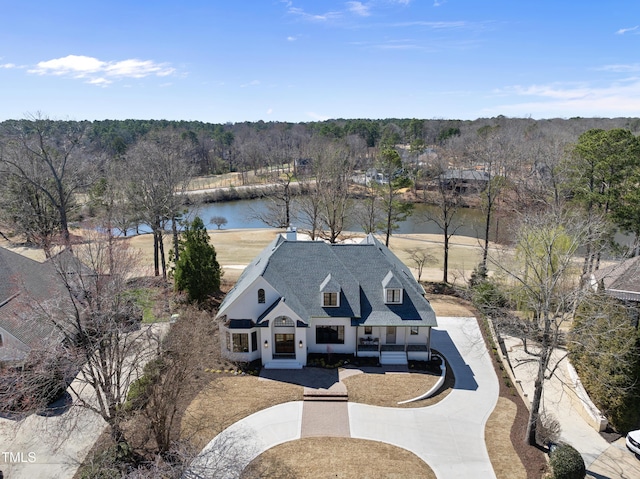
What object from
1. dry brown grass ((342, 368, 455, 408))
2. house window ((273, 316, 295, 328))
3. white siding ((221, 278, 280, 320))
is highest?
white siding ((221, 278, 280, 320))

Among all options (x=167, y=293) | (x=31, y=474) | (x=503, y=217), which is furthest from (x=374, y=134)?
(x=31, y=474)

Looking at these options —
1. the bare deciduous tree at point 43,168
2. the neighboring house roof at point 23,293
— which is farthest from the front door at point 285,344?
the bare deciduous tree at point 43,168

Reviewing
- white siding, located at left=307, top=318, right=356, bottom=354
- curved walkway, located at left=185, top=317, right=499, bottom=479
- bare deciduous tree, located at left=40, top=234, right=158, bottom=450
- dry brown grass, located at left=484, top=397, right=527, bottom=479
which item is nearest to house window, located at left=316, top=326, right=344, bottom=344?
white siding, located at left=307, top=318, right=356, bottom=354

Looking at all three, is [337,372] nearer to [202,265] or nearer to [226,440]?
[226,440]

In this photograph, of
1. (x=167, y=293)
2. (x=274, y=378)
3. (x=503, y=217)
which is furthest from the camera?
(x=503, y=217)

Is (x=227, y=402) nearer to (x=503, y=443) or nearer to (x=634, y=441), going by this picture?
(x=503, y=443)

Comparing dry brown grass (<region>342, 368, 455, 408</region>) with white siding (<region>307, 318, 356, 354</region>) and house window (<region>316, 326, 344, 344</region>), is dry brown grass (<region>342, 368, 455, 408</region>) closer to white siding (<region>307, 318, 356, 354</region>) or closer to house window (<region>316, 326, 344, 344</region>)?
white siding (<region>307, 318, 356, 354</region>)

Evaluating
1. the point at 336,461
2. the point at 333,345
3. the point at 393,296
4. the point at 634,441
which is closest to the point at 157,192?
the point at 333,345

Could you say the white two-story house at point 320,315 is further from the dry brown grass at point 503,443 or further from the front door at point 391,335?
the dry brown grass at point 503,443
